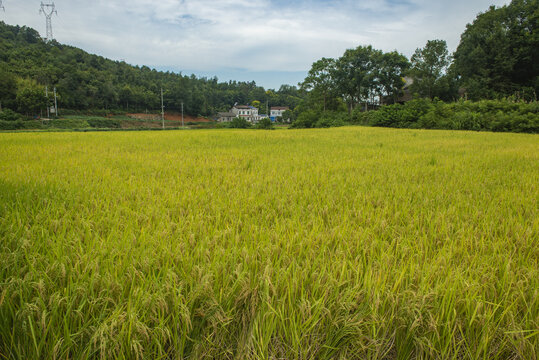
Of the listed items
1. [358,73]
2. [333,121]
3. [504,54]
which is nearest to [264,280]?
[333,121]

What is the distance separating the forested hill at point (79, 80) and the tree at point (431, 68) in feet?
67.0

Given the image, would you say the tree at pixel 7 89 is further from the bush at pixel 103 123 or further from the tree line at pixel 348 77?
the bush at pixel 103 123

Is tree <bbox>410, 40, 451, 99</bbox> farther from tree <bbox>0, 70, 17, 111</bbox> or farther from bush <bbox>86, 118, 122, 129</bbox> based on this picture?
tree <bbox>0, 70, 17, 111</bbox>

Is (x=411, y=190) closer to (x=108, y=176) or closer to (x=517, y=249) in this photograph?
(x=517, y=249)

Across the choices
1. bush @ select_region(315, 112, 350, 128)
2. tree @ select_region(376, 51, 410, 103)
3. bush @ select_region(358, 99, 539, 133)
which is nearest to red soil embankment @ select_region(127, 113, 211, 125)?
bush @ select_region(315, 112, 350, 128)

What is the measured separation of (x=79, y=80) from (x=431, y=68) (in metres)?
66.9

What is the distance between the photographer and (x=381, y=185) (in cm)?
275

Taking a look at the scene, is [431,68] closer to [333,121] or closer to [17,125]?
[333,121]

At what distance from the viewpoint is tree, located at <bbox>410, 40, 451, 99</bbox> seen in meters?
29.8

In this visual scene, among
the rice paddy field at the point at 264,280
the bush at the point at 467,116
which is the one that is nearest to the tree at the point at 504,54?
the bush at the point at 467,116

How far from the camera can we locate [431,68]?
30.7 m

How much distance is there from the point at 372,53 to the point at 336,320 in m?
44.7

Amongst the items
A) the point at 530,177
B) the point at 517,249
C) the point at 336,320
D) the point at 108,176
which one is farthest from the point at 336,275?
the point at 530,177

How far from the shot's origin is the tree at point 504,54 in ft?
84.3
